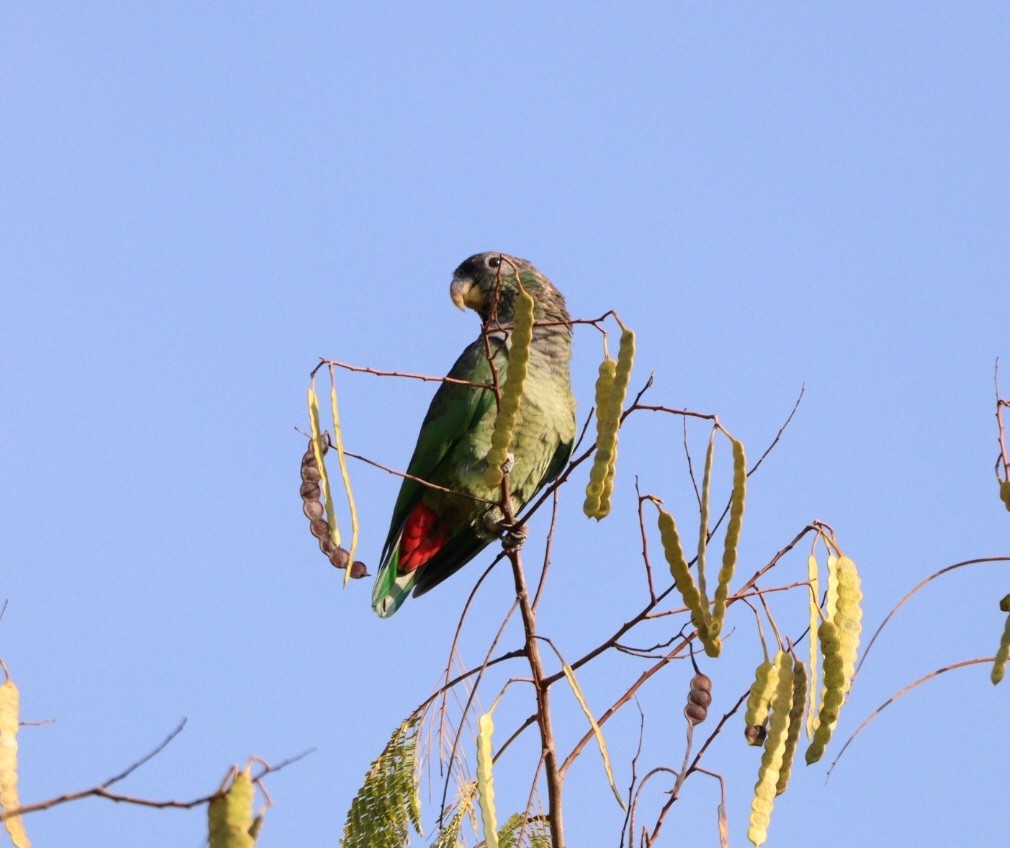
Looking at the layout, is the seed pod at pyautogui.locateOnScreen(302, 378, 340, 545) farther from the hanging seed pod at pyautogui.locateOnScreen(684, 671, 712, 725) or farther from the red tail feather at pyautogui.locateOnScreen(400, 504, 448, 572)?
the red tail feather at pyautogui.locateOnScreen(400, 504, 448, 572)

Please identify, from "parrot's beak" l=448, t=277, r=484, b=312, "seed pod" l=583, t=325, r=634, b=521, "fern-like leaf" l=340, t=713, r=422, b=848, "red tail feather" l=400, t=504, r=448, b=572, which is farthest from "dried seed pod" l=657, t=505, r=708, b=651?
"parrot's beak" l=448, t=277, r=484, b=312

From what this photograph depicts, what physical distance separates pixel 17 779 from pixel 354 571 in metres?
1.49

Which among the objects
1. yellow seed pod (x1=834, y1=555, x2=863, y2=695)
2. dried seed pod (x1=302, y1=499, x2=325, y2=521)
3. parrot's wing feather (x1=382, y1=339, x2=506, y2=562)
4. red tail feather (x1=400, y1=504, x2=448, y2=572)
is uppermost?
parrot's wing feather (x1=382, y1=339, x2=506, y2=562)

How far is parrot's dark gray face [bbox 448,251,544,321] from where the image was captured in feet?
21.1

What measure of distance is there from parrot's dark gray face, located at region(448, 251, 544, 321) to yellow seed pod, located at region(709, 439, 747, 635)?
148 inches

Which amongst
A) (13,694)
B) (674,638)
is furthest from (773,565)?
(13,694)

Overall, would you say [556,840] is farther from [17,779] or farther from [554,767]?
[17,779]

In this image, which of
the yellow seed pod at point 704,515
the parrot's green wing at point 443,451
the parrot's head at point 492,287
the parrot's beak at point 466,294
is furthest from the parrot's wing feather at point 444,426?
the yellow seed pod at point 704,515

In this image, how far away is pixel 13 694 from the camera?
2396mm

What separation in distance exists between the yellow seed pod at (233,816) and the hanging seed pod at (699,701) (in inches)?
62.3

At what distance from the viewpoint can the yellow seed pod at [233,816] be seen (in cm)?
176

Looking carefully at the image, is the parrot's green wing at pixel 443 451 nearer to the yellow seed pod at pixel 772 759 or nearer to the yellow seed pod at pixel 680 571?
the yellow seed pod at pixel 680 571

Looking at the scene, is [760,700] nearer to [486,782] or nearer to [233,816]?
[486,782]

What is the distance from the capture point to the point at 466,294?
6.64 meters
